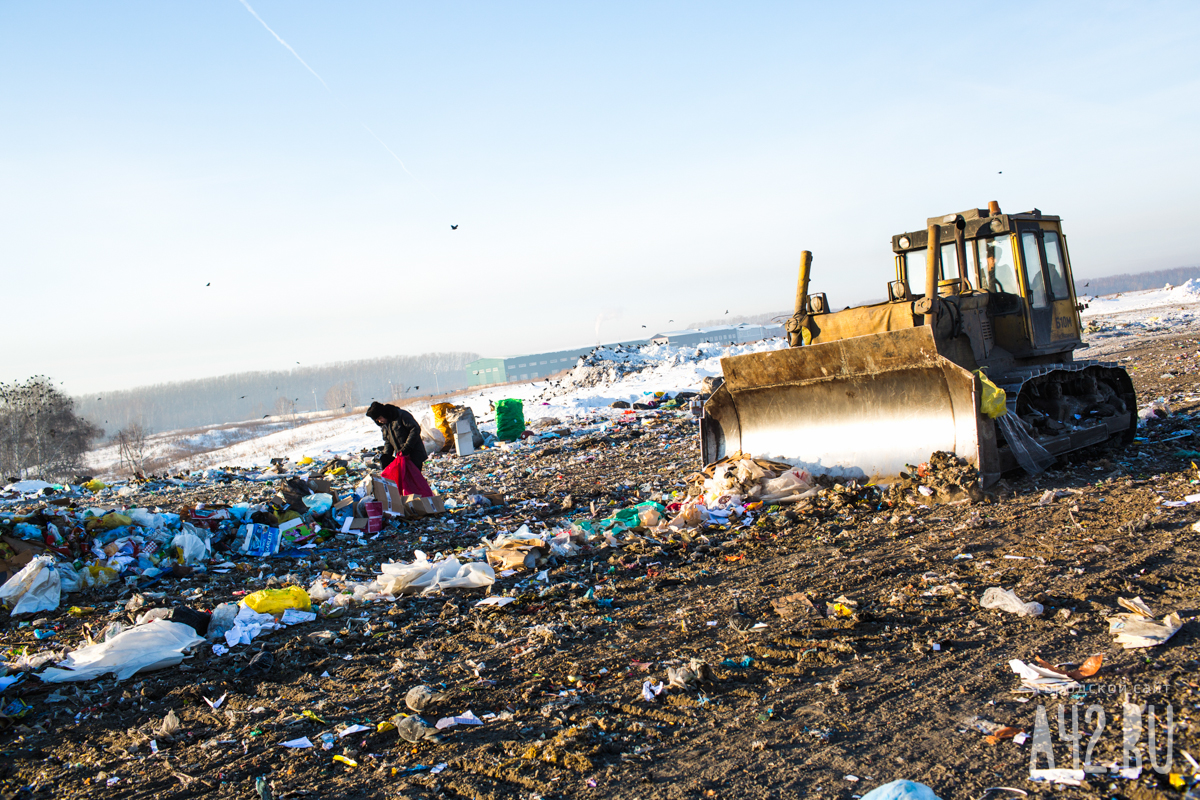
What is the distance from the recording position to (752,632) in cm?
371

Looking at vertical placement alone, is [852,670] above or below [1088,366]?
below

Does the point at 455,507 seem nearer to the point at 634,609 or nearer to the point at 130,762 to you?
the point at 634,609

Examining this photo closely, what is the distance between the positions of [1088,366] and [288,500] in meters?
8.78

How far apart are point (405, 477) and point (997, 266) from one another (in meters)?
6.95

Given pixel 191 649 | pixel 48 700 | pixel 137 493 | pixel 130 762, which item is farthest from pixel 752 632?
pixel 137 493

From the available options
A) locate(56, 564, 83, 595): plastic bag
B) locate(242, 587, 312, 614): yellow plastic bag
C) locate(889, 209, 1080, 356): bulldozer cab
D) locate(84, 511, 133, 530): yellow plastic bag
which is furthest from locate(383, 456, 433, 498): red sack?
locate(889, 209, 1080, 356): bulldozer cab

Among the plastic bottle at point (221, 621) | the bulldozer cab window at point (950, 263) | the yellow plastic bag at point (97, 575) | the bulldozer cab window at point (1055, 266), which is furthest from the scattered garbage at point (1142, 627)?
the yellow plastic bag at point (97, 575)

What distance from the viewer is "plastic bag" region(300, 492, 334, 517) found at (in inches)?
327

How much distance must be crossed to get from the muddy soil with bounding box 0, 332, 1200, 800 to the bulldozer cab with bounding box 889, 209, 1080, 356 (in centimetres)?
175

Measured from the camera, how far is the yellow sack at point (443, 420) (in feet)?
49.2

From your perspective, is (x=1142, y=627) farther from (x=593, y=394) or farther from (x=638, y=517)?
(x=593, y=394)

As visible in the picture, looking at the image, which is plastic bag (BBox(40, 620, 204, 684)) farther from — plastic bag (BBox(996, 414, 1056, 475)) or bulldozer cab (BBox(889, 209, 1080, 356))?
bulldozer cab (BBox(889, 209, 1080, 356))

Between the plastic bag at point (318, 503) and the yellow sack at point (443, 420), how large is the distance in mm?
6327

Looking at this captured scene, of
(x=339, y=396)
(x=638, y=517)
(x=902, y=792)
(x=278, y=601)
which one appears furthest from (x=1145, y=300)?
(x=339, y=396)
